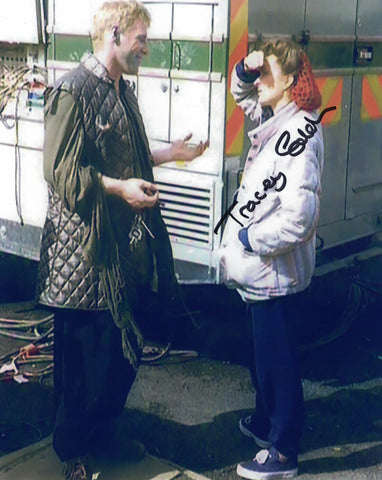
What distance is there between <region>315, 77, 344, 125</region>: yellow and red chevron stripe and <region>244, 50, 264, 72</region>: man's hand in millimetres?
683

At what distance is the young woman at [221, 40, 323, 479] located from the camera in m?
3.45

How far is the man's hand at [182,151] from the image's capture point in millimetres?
3875

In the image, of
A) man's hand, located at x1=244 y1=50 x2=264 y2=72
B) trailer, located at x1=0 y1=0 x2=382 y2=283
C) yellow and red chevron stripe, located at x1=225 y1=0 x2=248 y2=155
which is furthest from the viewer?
trailer, located at x1=0 y1=0 x2=382 y2=283

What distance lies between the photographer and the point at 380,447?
3.99m

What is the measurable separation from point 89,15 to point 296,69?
1.03 m

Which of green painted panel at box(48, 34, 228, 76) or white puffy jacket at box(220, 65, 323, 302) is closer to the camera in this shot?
white puffy jacket at box(220, 65, 323, 302)

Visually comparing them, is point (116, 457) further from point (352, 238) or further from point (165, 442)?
point (352, 238)

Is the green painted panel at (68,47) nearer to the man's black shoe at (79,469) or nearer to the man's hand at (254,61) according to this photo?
the man's hand at (254,61)

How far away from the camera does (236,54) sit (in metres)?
3.80

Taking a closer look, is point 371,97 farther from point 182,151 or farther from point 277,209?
point 277,209

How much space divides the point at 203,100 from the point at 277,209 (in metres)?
0.68

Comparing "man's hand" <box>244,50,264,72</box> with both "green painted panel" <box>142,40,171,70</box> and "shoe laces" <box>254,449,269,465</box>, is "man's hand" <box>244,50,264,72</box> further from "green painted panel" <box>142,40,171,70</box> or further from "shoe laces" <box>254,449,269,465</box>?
"shoe laces" <box>254,449,269,465</box>
